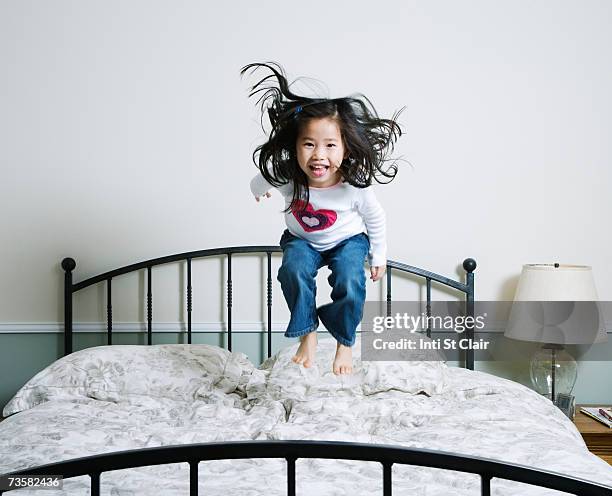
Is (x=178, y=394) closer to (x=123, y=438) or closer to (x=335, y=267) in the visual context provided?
(x=123, y=438)

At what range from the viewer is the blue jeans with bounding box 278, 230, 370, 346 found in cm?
175

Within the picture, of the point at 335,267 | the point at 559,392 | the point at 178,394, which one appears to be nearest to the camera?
the point at 335,267

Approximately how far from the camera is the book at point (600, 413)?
8.96ft

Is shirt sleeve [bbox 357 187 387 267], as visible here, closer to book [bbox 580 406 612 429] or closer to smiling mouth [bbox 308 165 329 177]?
smiling mouth [bbox 308 165 329 177]

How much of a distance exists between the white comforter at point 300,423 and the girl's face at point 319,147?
2.34ft

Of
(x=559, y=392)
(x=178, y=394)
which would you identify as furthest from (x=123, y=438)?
(x=559, y=392)

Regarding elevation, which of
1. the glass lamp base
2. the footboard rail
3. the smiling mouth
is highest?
the smiling mouth

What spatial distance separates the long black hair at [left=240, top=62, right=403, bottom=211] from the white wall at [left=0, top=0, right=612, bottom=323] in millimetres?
1208

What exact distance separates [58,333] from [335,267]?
5.48ft

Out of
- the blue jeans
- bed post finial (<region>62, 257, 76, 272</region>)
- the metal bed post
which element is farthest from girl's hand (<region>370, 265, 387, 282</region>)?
bed post finial (<region>62, 257, 76, 272</region>)

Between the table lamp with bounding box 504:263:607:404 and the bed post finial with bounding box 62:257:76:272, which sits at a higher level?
the bed post finial with bounding box 62:257:76:272

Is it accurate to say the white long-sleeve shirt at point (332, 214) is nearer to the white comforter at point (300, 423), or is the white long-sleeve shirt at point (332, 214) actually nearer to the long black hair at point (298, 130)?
the long black hair at point (298, 130)

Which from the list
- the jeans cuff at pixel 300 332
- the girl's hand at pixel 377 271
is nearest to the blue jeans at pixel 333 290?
the jeans cuff at pixel 300 332

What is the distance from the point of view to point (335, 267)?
1796 millimetres
